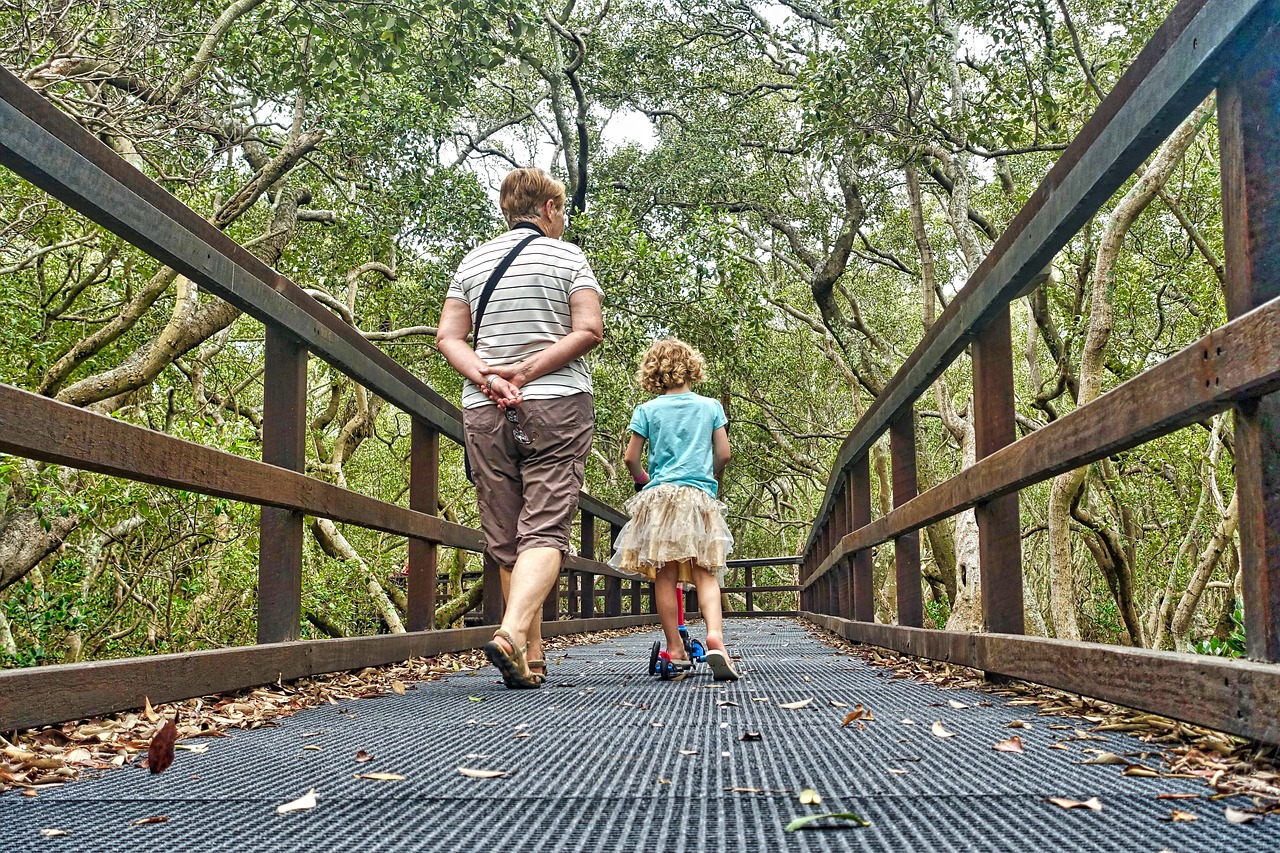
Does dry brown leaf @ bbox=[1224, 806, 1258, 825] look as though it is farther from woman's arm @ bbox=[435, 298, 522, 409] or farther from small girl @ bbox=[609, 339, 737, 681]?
small girl @ bbox=[609, 339, 737, 681]

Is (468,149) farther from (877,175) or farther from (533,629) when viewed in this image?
(533,629)

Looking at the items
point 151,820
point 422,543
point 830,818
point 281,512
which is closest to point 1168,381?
point 830,818

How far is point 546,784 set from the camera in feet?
6.27

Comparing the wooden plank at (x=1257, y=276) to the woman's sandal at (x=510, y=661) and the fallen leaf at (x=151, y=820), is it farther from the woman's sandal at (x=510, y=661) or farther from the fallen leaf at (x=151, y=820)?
the woman's sandal at (x=510, y=661)

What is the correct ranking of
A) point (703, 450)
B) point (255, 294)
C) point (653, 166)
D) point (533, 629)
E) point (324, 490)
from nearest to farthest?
point (255, 294) < point (324, 490) < point (533, 629) < point (703, 450) < point (653, 166)

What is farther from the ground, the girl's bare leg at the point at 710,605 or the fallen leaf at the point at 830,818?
the girl's bare leg at the point at 710,605

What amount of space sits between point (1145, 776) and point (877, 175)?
14464mm

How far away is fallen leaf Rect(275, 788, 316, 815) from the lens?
171cm

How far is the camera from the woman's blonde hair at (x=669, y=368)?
4750 mm

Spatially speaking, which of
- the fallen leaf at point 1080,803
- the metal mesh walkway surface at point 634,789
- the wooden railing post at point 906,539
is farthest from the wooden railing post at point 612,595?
the fallen leaf at point 1080,803

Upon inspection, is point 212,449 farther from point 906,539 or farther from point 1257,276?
point 906,539

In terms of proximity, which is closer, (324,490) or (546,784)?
(546,784)

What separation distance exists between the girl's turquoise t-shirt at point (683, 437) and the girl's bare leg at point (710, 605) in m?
0.36

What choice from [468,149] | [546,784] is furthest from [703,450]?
[468,149]
